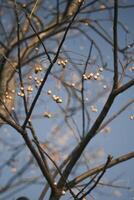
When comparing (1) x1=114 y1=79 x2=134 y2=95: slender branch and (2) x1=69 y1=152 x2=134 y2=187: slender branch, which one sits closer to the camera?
(1) x1=114 y1=79 x2=134 y2=95: slender branch

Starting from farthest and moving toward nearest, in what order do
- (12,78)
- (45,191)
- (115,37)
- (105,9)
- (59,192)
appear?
(105,9), (12,78), (45,191), (59,192), (115,37)

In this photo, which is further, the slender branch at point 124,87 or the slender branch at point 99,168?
the slender branch at point 99,168

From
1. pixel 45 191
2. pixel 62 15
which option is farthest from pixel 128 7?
pixel 45 191

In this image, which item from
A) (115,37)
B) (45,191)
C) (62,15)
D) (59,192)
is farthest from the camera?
(62,15)

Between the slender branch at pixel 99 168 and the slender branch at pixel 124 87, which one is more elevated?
the slender branch at pixel 124 87

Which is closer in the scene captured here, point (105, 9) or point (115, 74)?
point (115, 74)

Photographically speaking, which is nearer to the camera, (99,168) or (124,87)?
(124,87)

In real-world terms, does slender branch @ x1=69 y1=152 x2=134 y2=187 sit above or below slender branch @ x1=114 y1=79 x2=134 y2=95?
below

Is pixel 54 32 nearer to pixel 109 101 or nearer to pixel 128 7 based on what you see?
pixel 128 7

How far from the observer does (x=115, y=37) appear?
3.11 m

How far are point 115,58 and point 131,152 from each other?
3.55ft

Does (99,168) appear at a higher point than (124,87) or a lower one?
lower

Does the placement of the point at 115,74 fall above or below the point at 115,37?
below

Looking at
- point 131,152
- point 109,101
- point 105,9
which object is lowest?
point 131,152
